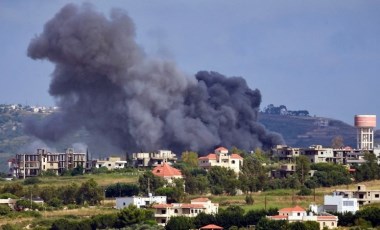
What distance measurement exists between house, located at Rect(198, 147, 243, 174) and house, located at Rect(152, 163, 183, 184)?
169 inches

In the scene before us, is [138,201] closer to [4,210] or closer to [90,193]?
[90,193]

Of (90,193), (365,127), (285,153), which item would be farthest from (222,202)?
(365,127)

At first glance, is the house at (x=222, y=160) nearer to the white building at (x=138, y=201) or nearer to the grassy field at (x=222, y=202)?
the grassy field at (x=222, y=202)

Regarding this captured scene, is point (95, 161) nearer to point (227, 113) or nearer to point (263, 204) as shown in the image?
point (227, 113)

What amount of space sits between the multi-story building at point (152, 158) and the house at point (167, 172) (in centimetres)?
800

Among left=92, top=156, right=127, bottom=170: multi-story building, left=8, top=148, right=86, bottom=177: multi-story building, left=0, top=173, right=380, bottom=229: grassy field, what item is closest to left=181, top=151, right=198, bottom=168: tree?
left=92, top=156, right=127, bottom=170: multi-story building

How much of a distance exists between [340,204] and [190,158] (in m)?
27.3

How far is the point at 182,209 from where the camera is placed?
251ft

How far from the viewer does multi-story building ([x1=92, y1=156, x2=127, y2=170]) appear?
102875 millimetres

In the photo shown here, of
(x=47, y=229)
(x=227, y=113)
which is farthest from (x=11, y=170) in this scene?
(x=47, y=229)

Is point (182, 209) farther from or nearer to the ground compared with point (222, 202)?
nearer to the ground

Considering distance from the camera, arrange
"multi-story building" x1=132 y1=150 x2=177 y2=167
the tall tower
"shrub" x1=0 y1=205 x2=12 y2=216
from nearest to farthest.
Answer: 1. "shrub" x1=0 y1=205 x2=12 y2=216
2. "multi-story building" x1=132 y1=150 x2=177 y2=167
3. the tall tower

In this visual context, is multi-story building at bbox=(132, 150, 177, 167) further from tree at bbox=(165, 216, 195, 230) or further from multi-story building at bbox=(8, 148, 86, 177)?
tree at bbox=(165, 216, 195, 230)

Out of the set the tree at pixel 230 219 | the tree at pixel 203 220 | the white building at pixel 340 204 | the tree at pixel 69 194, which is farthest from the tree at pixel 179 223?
the tree at pixel 69 194
